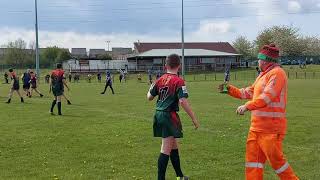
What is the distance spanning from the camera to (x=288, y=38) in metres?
117

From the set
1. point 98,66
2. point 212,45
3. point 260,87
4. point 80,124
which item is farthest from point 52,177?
point 212,45

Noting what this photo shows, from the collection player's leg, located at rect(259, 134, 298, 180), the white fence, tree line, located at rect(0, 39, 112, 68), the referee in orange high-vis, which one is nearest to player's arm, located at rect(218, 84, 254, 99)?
the referee in orange high-vis

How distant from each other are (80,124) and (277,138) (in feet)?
34.4

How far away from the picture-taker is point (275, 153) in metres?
6.52

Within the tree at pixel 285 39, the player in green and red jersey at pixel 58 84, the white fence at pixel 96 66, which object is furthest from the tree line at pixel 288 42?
the player in green and red jersey at pixel 58 84

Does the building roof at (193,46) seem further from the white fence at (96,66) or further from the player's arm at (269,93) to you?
the player's arm at (269,93)

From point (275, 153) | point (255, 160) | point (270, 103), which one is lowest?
point (255, 160)

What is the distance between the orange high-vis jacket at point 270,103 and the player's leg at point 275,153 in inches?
3.9

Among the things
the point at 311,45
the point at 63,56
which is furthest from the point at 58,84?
the point at 311,45

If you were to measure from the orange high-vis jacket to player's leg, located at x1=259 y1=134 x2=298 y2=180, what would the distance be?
10 centimetres

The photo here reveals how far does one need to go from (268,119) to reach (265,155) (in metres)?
0.48

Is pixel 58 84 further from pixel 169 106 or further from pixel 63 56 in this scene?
pixel 63 56

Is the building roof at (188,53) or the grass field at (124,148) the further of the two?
the building roof at (188,53)

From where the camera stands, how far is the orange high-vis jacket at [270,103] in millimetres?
6484
